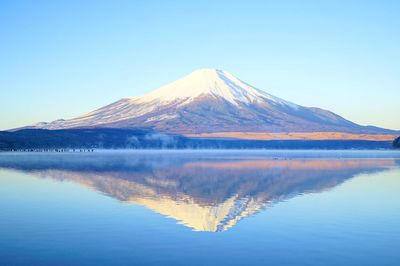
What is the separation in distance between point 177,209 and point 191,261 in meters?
8.97

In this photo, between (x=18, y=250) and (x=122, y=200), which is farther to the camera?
(x=122, y=200)

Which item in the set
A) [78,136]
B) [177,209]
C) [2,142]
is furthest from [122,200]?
[78,136]

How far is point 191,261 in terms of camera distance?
12.8m

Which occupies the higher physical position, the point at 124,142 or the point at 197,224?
the point at 124,142

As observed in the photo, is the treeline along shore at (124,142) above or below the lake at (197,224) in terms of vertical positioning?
above

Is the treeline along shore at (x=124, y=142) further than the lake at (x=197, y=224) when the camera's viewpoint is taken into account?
Yes

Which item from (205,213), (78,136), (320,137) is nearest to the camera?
(205,213)

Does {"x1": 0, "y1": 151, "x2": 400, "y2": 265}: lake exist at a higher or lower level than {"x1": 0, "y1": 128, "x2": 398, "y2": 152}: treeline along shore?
lower

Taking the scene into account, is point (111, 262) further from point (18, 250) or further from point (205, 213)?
point (205, 213)

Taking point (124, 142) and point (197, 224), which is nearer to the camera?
point (197, 224)

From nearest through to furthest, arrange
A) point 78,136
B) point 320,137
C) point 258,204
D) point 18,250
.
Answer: point 18,250 → point 258,204 → point 78,136 → point 320,137

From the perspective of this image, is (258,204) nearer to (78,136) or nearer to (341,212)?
(341,212)

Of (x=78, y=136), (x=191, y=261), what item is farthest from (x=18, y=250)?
(x=78, y=136)

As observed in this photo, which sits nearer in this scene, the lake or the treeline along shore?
the lake
